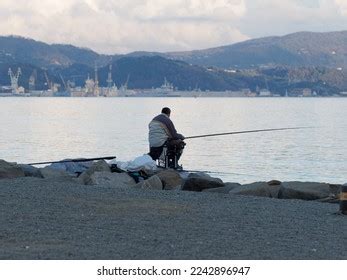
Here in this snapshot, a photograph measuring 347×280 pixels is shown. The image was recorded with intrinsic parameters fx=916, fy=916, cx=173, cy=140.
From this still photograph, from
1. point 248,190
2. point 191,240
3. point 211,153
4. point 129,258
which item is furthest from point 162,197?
point 211,153

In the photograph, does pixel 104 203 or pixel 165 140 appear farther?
pixel 165 140

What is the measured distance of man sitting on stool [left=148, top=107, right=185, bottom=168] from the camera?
16.5m

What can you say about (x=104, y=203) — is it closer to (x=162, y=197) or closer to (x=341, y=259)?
(x=162, y=197)

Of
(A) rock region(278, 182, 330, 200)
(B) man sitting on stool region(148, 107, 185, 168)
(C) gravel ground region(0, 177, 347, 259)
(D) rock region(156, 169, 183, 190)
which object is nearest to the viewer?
(C) gravel ground region(0, 177, 347, 259)

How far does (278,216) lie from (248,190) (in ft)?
8.92

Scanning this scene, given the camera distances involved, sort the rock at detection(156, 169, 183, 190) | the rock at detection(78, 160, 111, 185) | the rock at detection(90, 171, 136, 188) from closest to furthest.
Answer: the rock at detection(90, 171, 136, 188), the rock at detection(156, 169, 183, 190), the rock at detection(78, 160, 111, 185)

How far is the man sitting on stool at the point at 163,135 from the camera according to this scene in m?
16.5

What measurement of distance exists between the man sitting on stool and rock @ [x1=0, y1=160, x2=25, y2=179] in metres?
2.61

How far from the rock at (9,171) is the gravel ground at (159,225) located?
1.51 m

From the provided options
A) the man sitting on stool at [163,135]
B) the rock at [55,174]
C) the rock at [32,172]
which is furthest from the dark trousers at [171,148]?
the rock at [32,172]

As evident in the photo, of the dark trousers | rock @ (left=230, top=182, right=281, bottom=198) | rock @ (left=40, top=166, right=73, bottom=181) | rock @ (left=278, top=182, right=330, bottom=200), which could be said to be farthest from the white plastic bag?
rock @ (left=278, top=182, right=330, bottom=200)

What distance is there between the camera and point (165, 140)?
16.6 metres

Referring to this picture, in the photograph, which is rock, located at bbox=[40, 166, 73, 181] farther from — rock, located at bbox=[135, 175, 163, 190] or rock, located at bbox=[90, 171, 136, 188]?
rock, located at bbox=[135, 175, 163, 190]

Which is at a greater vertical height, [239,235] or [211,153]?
[239,235]
